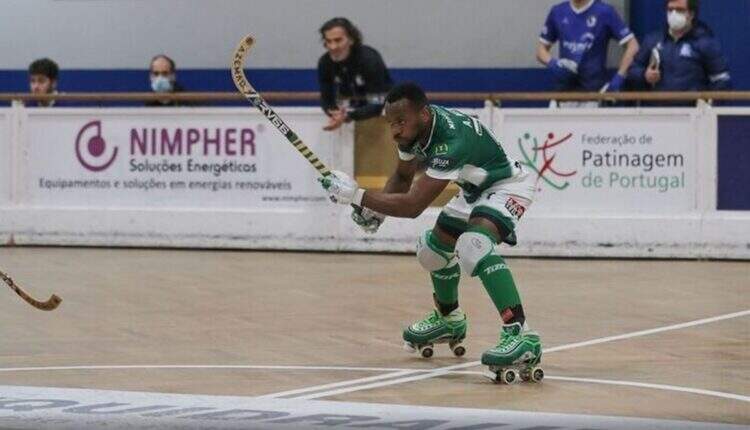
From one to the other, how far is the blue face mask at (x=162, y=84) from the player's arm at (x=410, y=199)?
8.63 metres

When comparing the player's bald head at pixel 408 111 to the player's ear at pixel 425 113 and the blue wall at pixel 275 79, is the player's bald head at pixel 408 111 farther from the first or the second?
the blue wall at pixel 275 79

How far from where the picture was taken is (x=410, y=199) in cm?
889

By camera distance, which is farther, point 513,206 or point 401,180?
point 401,180

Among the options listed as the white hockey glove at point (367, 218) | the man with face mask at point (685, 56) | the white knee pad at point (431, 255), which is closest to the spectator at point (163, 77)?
the man with face mask at point (685, 56)

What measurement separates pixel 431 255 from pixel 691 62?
23.1ft

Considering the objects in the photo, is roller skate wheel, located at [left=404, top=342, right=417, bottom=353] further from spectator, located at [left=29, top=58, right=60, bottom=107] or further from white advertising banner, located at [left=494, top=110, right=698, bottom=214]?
spectator, located at [left=29, top=58, right=60, bottom=107]

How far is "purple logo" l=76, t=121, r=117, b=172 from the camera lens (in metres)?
16.8

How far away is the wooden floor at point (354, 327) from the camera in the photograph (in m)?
8.50

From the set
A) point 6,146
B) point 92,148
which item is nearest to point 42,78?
point 6,146

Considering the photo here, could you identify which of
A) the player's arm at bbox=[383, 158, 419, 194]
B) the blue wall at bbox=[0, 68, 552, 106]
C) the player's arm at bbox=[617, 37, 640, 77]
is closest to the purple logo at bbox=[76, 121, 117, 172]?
the blue wall at bbox=[0, 68, 552, 106]

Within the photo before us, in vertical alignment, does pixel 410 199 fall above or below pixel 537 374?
above

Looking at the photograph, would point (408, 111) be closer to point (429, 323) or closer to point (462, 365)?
point (429, 323)

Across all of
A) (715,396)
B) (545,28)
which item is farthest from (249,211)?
(715,396)

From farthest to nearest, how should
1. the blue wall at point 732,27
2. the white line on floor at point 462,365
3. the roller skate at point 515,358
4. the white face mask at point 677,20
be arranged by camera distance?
1. the blue wall at point 732,27
2. the white face mask at point 677,20
3. the roller skate at point 515,358
4. the white line on floor at point 462,365
